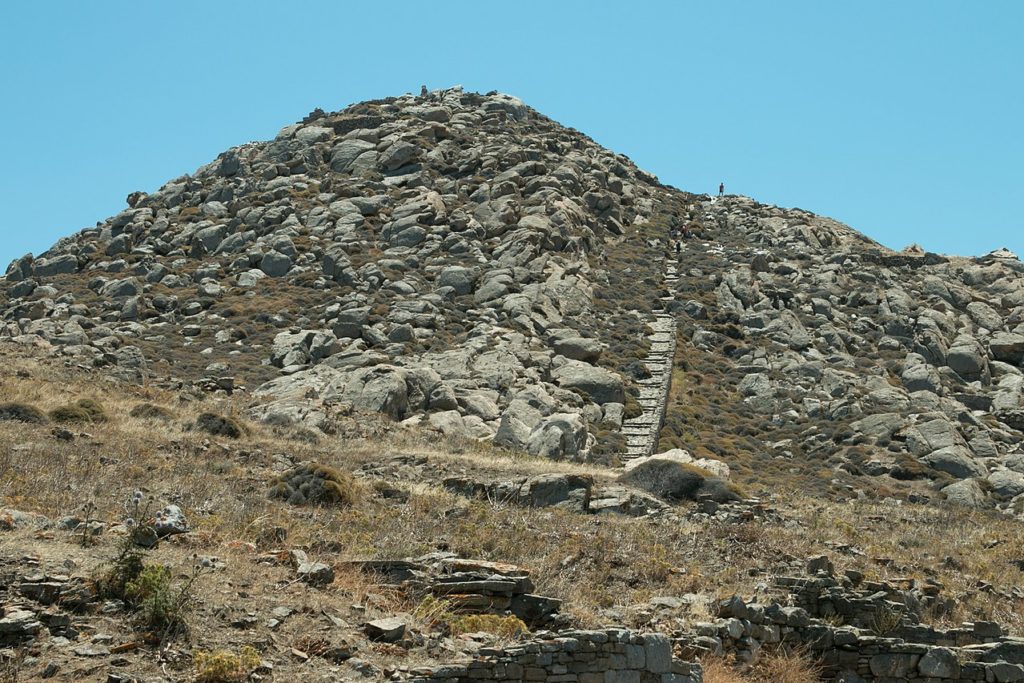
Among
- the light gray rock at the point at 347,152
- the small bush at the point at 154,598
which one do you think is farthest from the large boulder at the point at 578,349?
the small bush at the point at 154,598

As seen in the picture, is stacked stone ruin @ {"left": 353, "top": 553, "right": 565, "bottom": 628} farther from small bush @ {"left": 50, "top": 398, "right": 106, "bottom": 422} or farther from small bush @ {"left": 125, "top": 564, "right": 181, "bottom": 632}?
small bush @ {"left": 50, "top": 398, "right": 106, "bottom": 422}

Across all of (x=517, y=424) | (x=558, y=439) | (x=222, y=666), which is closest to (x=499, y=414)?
(x=517, y=424)

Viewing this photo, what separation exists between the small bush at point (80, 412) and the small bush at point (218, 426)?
2.26 meters

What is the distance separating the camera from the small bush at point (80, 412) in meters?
23.5

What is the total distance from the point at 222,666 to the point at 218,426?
16.5 m

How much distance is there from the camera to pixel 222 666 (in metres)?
9.45

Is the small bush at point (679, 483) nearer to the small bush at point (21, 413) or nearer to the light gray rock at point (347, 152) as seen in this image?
the small bush at point (21, 413)

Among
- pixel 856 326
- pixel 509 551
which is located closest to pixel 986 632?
pixel 509 551

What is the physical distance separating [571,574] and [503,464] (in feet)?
33.4

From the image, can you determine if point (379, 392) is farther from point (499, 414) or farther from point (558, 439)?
point (558, 439)

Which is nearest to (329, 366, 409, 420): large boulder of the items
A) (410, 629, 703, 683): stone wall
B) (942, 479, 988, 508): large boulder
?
(942, 479, 988, 508): large boulder

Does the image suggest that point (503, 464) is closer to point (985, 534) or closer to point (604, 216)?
point (985, 534)

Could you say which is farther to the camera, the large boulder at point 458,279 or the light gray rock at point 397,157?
the light gray rock at point 397,157

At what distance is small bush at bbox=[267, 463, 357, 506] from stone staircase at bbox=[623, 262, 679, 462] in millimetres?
14035
